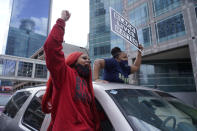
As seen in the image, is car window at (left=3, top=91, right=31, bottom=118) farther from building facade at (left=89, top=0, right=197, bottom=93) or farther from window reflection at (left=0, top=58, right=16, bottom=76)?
window reflection at (left=0, top=58, right=16, bottom=76)

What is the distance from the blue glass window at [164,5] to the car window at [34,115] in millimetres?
23261

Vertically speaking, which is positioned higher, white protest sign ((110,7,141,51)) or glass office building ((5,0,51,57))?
glass office building ((5,0,51,57))

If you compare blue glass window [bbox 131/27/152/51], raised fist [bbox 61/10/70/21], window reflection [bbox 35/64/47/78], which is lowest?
raised fist [bbox 61/10/70/21]

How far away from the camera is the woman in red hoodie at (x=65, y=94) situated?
1213mm

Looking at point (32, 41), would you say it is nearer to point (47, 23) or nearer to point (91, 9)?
point (47, 23)

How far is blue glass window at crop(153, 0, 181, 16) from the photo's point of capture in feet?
68.5

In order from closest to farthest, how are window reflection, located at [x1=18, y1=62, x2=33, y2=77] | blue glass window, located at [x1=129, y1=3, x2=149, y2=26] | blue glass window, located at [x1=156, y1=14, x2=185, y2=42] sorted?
blue glass window, located at [x1=156, y1=14, x2=185, y2=42] < blue glass window, located at [x1=129, y1=3, x2=149, y2=26] < window reflection, located at [x1=18, y1=62, x2=33, y2=77]

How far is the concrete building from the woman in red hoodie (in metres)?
20.2

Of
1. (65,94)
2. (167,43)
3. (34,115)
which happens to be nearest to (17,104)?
(34,115)

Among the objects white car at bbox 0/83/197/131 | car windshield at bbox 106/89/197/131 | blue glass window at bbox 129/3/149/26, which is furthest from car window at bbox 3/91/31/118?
blue glass window at bbox 129/3/149/26

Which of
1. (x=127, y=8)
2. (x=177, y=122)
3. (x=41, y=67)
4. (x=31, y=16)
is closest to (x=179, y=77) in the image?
(x=127, y=8)

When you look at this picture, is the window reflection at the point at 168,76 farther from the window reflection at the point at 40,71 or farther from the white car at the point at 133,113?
the window reflection at the point at 40,71

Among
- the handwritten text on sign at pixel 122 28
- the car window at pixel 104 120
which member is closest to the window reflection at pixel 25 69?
the handwritten text on sign at pixel 122 28

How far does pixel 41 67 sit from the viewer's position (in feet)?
144
